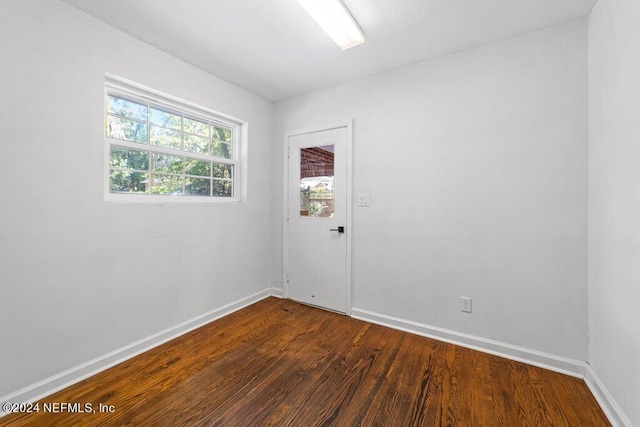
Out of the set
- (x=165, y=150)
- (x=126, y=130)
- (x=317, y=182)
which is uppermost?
(x=126, y=130)

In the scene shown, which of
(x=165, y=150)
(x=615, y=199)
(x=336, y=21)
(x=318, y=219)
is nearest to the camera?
(x=615, y=199)

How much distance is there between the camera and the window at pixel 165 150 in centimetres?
210

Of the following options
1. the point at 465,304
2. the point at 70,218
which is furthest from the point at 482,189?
the point at 70,218

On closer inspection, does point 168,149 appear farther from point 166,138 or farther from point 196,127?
point 196,127

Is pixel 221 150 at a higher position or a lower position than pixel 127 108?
lower

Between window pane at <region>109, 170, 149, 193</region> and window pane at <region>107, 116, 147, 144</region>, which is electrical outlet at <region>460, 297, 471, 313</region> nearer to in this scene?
window pane at <region>109, 170, 149, 193</region>

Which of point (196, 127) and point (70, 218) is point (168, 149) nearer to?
point (196, 127)

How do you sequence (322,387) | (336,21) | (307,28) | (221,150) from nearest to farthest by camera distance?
(322,387)
(336,21)
(307,28)
(221,150)

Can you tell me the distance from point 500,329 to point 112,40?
389cm

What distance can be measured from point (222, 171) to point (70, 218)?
1.45 meters

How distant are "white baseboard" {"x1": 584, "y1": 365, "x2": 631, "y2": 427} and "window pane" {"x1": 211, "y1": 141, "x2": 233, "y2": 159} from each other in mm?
3669

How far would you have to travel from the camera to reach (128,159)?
2172mm

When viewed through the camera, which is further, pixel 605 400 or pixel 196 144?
pixel 196 144

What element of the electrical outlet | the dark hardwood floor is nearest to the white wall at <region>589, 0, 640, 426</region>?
the dark hardwood floor
